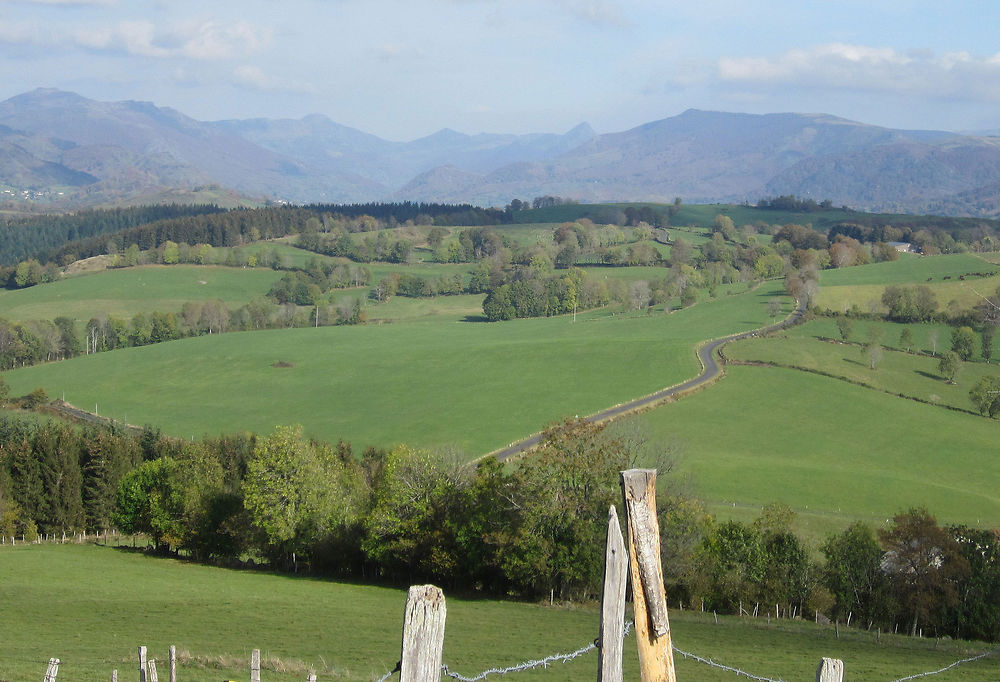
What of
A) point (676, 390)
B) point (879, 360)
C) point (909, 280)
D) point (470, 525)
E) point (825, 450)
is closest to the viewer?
point (470, 525)

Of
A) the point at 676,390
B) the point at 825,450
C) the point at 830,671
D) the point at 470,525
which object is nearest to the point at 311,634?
the point at 470,525

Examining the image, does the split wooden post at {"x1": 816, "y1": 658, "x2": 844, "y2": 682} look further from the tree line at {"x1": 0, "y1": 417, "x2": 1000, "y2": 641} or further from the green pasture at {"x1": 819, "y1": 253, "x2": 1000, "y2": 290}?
the green pasture at {"x1": 819, "y1": 253, "x2": 1000, "y2": 290}

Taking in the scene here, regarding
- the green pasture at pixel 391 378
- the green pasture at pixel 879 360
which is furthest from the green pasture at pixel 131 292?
the green pasture at pixel 879 360

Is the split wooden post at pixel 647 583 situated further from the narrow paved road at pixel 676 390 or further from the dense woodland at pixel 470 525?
the narrow paved road at pixel 676 390

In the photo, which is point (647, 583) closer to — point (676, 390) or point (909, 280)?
point (676, 390)

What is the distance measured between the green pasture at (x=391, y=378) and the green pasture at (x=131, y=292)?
3651cm

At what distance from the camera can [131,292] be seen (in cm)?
17825

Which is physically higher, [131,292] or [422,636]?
[422,636]

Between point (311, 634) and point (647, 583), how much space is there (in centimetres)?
2590

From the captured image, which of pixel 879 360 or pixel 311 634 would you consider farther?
pixel 879 360

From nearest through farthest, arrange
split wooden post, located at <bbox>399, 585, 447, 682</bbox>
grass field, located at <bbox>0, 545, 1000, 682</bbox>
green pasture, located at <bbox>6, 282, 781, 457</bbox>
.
Result: split wooden post, located at <bbox>399, 585, 447, 682</bbox>
grass field, located at <bbox>0, 545, 1000, 682</bbox>
green pasture, located at <bbox>6, 282, 781, 457</bbox>

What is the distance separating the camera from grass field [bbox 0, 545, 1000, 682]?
24.9m

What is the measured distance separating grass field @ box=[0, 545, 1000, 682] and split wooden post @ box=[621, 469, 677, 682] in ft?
54.3

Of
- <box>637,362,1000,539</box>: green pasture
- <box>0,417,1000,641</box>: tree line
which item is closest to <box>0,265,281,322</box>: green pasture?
<box>637,362,1000,539</box>: green pasture
